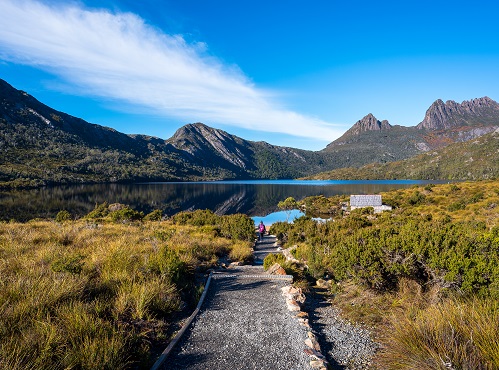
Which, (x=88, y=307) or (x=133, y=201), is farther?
(x=133, y=201)

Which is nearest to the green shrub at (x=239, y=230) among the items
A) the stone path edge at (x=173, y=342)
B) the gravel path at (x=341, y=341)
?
the gravel path at (x=341, y=341)

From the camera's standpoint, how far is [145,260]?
857 centimetres

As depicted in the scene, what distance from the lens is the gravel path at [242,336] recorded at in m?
4.77

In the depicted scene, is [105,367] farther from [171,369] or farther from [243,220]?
[243,220]

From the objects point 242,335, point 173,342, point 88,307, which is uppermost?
point 88,307

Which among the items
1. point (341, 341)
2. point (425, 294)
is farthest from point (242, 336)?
point (425, 294)

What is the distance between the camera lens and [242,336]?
18.8 ft

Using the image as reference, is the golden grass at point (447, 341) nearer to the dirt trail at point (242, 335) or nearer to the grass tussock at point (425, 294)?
the grass tussock at point (425, 294)

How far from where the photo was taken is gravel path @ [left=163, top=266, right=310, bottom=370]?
4.77 meters

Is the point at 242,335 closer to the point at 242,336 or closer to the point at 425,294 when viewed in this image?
the point at 242,336

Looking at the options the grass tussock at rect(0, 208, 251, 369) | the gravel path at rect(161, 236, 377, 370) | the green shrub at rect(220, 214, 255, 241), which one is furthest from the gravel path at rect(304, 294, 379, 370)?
the green shrub at rect(220, 214, 255, 241)

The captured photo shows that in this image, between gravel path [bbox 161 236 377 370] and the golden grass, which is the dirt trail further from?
the golden grass

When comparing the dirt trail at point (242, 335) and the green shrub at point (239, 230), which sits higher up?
the dirt trail at point (242, 335)

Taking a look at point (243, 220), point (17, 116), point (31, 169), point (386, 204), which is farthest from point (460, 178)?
point (17, 116)
